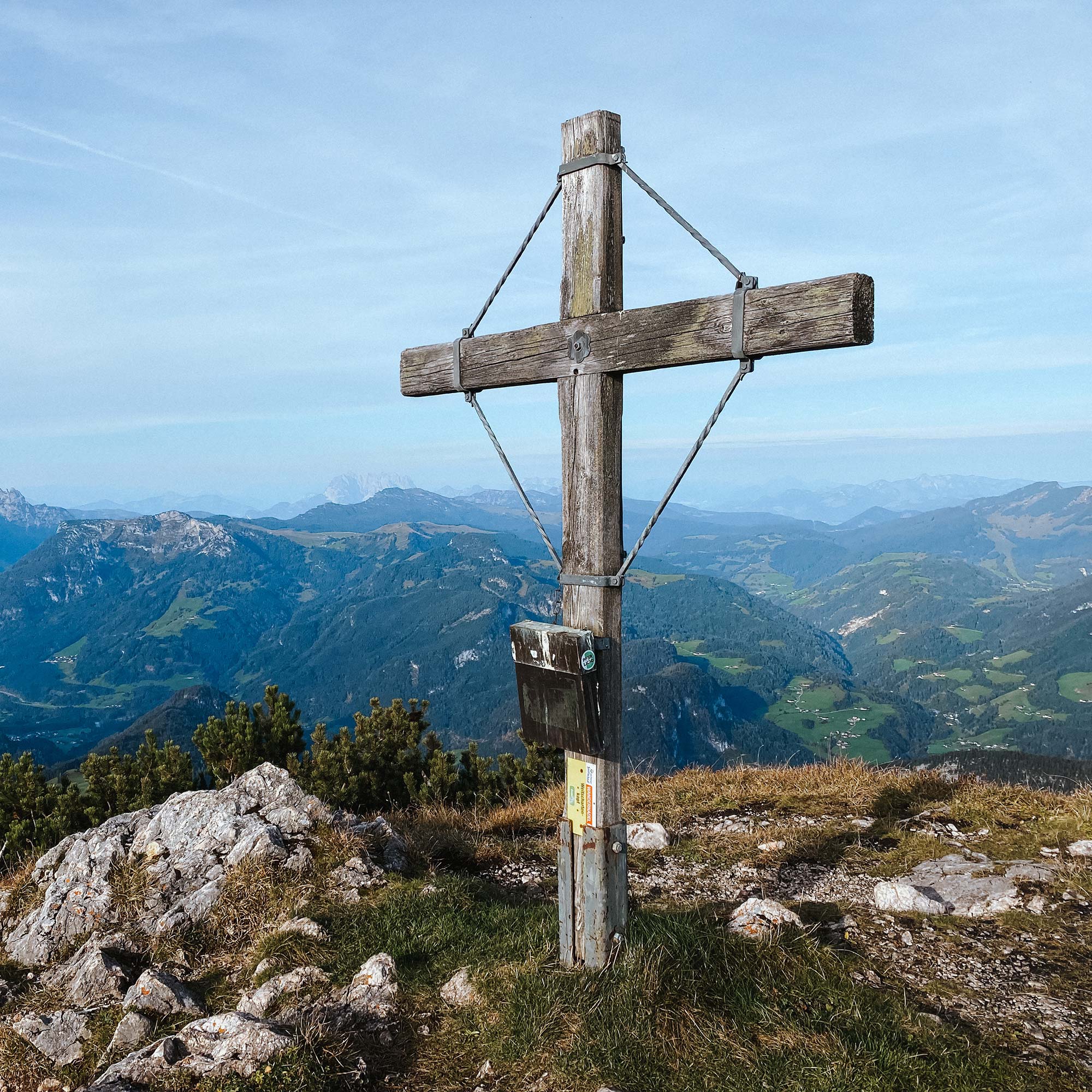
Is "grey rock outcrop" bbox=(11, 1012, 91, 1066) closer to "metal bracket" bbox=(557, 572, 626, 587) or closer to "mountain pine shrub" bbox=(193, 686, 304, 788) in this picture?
"metal bracket" bbox=(557, 572, 626, 587)

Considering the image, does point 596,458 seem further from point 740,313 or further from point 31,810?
point 31,810

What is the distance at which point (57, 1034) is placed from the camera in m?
5.22

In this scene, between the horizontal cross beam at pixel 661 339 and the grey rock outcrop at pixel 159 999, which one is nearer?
the horizontal cross beam at pixel 661 339

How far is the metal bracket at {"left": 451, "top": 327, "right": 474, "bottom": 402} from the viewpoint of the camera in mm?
6066

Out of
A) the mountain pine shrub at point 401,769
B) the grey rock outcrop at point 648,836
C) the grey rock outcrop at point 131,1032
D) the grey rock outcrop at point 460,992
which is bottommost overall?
the mountain pine shrub at point 401,769

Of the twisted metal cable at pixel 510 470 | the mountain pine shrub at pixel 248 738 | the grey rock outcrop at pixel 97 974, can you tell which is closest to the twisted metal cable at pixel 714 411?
the twisted metal cable at pixel 510 470

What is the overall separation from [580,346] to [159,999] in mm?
5304

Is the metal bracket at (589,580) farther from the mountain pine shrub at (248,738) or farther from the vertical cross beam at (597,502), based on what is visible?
the mountain pine shrub at (248,738)

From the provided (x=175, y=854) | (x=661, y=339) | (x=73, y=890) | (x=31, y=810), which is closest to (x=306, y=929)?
(x=175, y=854)

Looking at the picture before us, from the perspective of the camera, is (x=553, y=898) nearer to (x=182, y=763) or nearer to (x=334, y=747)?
(x=334, y=747)

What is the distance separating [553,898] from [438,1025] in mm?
2343

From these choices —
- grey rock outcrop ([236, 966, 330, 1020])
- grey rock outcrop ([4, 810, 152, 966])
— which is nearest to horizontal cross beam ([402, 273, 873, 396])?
grey rock outcrop ([236, 966, 330, 1020])

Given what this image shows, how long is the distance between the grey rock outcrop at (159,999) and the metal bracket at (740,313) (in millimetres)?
5579

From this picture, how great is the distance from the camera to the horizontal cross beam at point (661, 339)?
4098 mm
